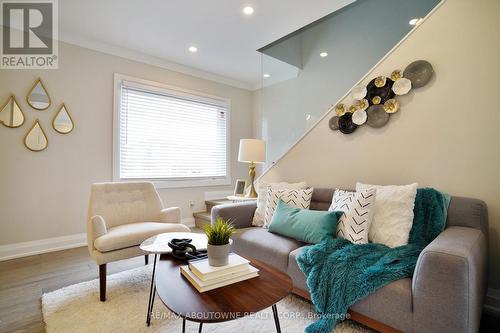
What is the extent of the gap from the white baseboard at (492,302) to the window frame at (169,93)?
365 centimetres

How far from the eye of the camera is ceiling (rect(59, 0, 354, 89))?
8.24ft

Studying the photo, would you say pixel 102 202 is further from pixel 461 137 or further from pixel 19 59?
pixel 461 137

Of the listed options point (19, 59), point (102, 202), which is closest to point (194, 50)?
point (19, 59)

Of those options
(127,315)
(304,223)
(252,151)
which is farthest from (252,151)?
(127,315)

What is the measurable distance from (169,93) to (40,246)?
2628 millimetres

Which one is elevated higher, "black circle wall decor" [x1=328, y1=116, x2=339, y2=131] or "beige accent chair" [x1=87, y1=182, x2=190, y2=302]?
"black circle wall decor" [x1=328, y1=116, x2=339, y2=131]

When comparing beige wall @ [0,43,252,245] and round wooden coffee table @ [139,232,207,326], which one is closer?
round wooden coffee table @ [139,232,207,326]

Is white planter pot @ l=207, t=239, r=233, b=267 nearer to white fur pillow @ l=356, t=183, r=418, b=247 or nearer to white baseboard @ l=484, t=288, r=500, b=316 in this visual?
white fur pillow @ l=356, t=183, r=418, b=247

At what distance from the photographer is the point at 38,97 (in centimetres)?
291

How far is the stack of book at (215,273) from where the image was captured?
3.72 ft

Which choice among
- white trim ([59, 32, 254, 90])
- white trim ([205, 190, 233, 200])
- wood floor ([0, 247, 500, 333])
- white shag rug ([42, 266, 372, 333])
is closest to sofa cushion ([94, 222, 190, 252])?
white shag rug ([42, 266, 372, 333])

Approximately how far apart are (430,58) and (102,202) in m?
3.14

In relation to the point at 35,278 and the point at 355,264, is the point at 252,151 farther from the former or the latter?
the point at 35,278

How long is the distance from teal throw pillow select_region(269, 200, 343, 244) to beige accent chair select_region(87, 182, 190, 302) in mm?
900
